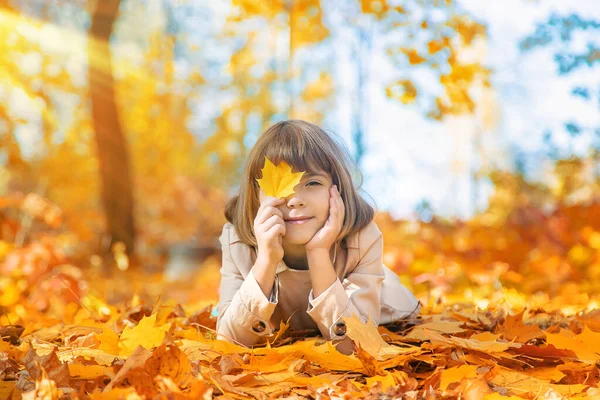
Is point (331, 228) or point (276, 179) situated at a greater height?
point (276, 179)

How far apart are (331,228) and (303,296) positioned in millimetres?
352

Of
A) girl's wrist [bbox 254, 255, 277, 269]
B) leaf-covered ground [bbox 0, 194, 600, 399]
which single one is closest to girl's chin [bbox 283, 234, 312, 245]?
girl's wrist [bbox 254, 255, 277, 269]

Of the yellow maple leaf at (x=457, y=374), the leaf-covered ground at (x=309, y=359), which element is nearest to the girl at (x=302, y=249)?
the leaf-covered ground at (x=309, y=359)

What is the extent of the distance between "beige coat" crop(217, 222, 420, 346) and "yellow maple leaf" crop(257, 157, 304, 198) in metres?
0.30

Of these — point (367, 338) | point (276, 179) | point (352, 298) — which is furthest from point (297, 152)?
point (367, 338)

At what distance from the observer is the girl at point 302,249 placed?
6.33 ft

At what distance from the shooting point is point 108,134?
299 inches

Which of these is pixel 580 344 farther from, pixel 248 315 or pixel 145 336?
pixel 145 336

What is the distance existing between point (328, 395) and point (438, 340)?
1.89 feet

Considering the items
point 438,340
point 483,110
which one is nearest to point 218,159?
point 483,110

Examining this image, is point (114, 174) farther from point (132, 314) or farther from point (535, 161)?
point (535, 161)

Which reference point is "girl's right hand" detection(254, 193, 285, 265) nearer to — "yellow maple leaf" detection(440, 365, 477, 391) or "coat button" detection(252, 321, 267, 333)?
"coat button" detection(252, 321, 267, 333)

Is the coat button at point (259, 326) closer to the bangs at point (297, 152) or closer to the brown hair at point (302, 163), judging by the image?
the brown hair at point (302, 163)

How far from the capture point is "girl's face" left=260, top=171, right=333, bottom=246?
6.44ft
